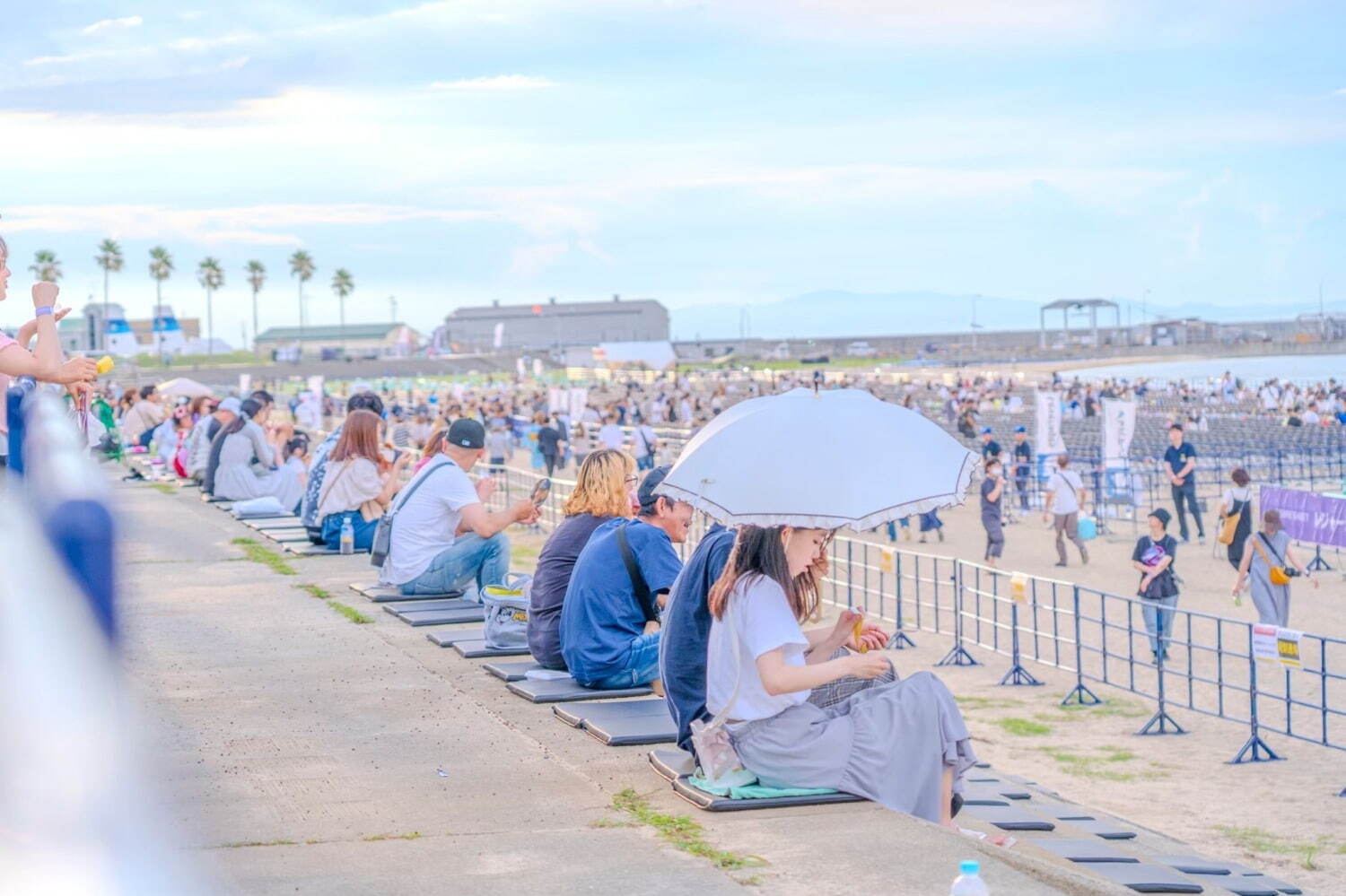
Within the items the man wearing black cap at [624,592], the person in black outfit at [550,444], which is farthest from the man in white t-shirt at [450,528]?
the person in black outfit at [550,444]

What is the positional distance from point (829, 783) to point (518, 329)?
146 meters

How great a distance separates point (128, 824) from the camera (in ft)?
5.56

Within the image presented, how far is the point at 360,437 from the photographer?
11.5 meters

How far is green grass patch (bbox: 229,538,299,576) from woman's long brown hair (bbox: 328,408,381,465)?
1.05 metres

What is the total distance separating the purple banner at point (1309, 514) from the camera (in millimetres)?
15492

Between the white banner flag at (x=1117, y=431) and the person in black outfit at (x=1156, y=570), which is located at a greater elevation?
the white banner flag at (x=1117, y=431)

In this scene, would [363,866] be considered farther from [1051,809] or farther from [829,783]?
[1051,809]

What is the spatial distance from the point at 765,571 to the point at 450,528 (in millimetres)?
5055

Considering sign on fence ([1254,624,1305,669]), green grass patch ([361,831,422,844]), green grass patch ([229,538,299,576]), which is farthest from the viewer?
green grass patch ([229,538,299,576])

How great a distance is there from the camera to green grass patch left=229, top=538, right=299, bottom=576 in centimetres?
1206

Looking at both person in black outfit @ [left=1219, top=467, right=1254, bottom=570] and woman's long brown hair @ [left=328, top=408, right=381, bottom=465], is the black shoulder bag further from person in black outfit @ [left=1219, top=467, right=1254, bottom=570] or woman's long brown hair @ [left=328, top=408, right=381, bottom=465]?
person in black outfit @ [left=1219, top=467, right=1254, bottom=570]

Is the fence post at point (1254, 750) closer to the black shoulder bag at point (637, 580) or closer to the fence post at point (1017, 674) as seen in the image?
the fence post at point (1017, 674)

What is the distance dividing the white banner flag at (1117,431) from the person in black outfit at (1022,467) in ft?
5.20

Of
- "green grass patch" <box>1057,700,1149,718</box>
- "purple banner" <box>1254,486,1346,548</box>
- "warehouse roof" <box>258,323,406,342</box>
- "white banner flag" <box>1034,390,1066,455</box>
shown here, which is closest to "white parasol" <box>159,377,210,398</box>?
"white banner flag" <box>1034,390,1066,455</box>
